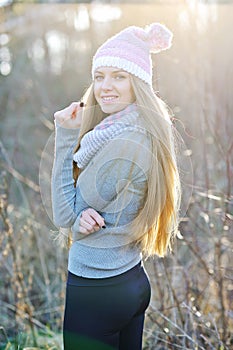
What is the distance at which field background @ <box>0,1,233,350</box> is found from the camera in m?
2.76

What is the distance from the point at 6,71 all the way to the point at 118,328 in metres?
7.33

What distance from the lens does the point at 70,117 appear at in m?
1.82

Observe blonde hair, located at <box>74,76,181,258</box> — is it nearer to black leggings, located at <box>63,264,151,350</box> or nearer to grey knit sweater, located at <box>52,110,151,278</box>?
grey knit sweater, located at <box>52,110,151,278</box>

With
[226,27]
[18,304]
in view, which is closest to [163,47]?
[18,304]

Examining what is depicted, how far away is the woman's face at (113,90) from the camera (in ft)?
6.04

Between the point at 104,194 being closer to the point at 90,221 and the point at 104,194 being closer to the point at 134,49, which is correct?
the point at 90,221

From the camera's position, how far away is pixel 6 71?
28.3 feet

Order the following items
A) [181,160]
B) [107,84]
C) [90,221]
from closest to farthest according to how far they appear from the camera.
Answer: [90,221], [107,84], [181,160]

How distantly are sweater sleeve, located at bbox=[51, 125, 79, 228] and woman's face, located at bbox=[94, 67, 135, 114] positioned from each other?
7.3 inches

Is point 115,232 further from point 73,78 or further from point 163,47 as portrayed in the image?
point 73,78

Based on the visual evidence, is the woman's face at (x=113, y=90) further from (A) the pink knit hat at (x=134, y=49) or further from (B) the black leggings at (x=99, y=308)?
(B) the black leggings at (x=99, y=308)

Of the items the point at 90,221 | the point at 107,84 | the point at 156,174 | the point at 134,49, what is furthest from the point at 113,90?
the point at 90,221

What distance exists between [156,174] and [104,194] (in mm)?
188

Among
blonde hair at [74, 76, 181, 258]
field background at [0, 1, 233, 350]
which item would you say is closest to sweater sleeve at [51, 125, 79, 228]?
blonde hair at [74, 76, 181, 258]
